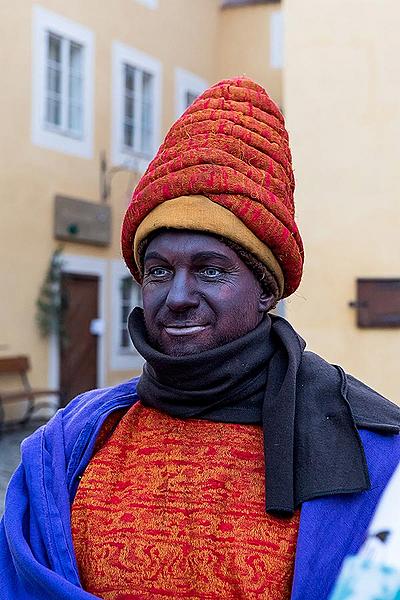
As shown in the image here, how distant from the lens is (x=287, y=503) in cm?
143

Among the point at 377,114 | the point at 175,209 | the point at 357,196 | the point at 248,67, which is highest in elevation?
the point at 248,67

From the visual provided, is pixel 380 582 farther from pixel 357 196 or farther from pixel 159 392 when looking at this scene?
pixel 357 196

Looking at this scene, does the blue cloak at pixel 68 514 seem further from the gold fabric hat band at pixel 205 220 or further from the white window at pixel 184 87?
the white window at pixel 184 87

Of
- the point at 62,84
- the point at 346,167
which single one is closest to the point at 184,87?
the point at 62,84

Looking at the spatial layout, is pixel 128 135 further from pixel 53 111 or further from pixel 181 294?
pixel 181 294

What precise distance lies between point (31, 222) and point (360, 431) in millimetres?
9555

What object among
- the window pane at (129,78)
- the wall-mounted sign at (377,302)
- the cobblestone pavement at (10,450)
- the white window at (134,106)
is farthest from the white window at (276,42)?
the wall-mounted sign at (377,302)

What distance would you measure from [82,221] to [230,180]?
10.0 m

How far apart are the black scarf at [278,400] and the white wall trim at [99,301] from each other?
9697 mm

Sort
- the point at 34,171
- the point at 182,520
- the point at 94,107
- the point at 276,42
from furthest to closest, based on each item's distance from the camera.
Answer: the point at 276,42 → the point at 94,107 → the point at 34,171 → the point at 182,520

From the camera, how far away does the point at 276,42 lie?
13625 mm

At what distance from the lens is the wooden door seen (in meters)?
11.4

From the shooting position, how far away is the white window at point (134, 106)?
39.6ft

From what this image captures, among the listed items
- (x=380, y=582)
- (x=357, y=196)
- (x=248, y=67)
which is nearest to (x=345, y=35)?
(x=357, y=196)
